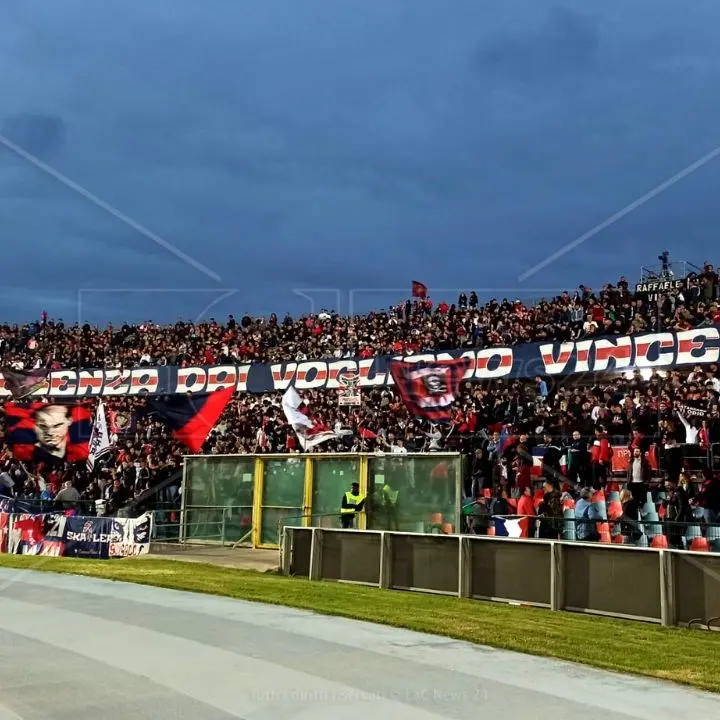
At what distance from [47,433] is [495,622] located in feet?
59.0

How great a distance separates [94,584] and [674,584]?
844cm

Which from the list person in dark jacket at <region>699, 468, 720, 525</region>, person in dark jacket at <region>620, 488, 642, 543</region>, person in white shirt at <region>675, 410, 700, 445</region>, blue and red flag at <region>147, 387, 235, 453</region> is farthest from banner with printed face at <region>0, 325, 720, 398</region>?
person in dark jacket at <region>699, 468, 720, 525</region>

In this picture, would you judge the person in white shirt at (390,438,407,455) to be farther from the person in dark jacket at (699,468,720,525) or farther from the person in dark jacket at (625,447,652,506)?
the person in dark jacket at (699,468,720,525)

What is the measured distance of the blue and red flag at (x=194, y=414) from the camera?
2172cm

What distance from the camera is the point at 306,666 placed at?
7.81 meters

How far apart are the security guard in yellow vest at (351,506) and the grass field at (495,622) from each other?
99.0 inches

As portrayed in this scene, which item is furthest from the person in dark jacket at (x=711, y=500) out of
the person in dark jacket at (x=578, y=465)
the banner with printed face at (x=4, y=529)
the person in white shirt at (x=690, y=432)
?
the banner with printed face at (x=4, y=529)

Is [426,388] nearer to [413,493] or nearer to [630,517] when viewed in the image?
[413,493]

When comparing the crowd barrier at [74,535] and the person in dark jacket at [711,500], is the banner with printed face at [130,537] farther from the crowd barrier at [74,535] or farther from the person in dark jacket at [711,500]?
the person in dark jacket at [711,500]

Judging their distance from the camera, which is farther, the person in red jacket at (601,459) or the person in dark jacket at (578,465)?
the person in dark jacket at (578,465)

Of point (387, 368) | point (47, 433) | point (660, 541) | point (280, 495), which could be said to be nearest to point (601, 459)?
point (660, 541)

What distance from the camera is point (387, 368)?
29938 mm

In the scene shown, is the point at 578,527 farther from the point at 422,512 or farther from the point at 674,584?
the point at 674,584

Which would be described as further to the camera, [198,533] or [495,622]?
[198,533]
